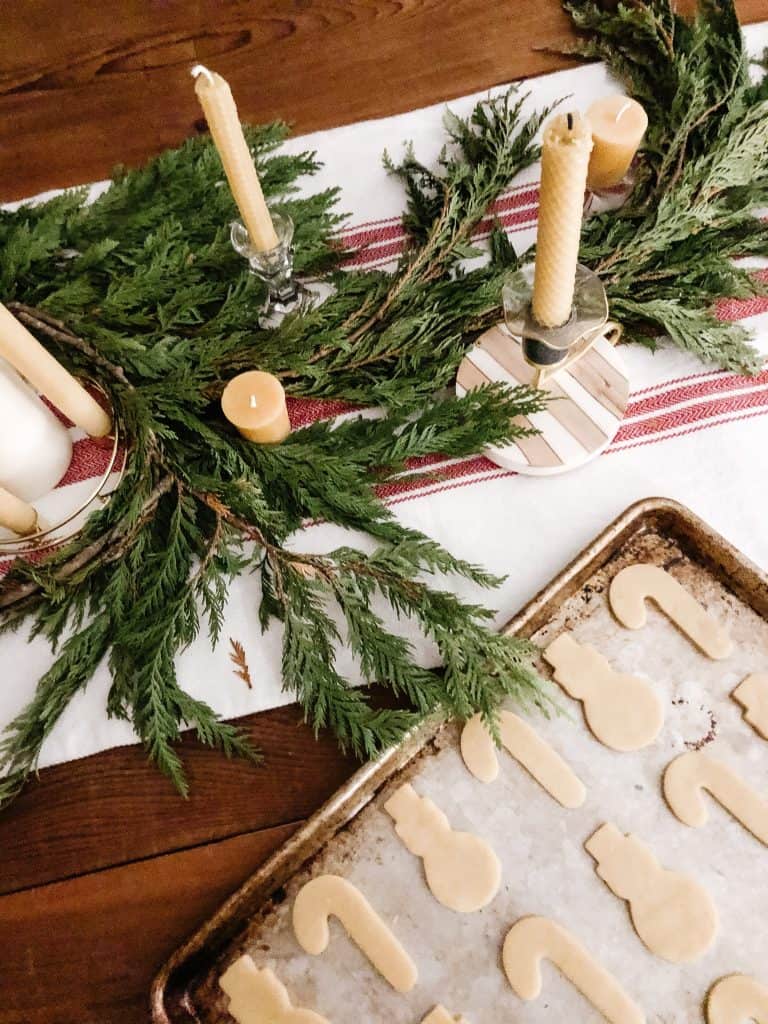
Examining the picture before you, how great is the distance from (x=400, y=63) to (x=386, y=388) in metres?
0.43

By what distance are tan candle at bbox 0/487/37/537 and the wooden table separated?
133mm

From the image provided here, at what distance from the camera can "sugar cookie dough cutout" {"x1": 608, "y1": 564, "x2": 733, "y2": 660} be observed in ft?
2.13

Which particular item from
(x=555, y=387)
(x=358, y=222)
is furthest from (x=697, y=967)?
(x=358, y=222)

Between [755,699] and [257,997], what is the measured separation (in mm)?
442

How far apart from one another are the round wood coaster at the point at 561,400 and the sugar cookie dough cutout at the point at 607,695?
16 cm

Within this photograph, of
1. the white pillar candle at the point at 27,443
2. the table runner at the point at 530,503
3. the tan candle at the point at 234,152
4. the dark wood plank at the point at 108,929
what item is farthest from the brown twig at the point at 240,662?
the tan candle at the point at 234,152

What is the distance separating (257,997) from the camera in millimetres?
595

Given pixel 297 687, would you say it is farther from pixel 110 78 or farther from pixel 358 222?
pixel 110 78

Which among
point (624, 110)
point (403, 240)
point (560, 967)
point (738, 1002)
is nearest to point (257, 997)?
point (560, 967)

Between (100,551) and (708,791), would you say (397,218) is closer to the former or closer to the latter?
(100,551)

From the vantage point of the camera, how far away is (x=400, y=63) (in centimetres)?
89

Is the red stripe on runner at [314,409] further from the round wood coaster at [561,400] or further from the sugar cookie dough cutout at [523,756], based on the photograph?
the sugar cookie dough cutout at [523,756]

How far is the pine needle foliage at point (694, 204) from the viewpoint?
0.71m

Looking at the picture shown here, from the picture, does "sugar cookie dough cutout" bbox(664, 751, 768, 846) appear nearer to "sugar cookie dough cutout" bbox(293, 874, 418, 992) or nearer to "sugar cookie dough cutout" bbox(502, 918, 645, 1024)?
"sugar cookie dough cutout" bbox(502, 918, 645, 1024)
